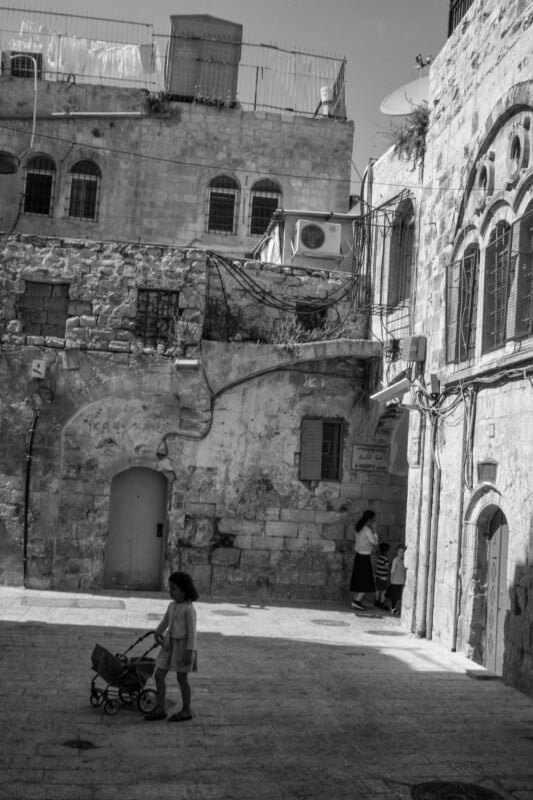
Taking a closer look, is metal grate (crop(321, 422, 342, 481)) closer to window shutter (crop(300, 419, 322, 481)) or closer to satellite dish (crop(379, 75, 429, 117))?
window shutter (crop(300, 419, 322, 481))

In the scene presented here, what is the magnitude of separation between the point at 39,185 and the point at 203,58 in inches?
203

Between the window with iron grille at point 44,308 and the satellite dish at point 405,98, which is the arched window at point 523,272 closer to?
the satellite dish at point 405,98

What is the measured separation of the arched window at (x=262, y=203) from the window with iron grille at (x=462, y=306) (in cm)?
1005

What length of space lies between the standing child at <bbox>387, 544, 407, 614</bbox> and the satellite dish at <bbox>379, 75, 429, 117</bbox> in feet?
23.5

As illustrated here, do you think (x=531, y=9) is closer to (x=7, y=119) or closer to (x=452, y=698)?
(x=452, y=698)

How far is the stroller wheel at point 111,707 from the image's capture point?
7.48 m

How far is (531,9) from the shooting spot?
9758 millimetres

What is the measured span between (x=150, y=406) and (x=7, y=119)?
32.4 ft

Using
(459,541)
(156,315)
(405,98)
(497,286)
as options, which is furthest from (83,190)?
(459,541)

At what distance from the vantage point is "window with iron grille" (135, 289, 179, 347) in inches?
586

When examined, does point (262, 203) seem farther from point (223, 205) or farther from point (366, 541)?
point (366, 541)

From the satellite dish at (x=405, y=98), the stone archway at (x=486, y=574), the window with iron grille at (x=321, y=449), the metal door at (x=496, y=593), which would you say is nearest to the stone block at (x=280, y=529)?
the window with iron grille at (x=321, y=449)

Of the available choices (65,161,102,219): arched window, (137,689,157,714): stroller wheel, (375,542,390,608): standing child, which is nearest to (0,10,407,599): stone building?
(375,542,390,608): standing child

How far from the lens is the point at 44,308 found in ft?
48.4
